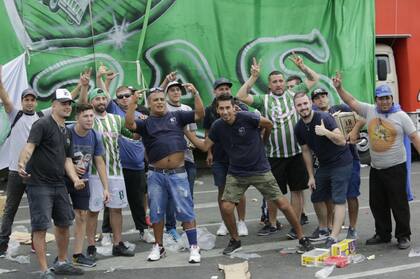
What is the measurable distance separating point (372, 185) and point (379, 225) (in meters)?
0.45

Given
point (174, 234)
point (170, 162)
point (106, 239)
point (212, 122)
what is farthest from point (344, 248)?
point (106, 239)

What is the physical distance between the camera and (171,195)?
6.78 m

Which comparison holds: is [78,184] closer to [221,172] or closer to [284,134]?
[221,172]

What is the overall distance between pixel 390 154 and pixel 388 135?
0.69 ft

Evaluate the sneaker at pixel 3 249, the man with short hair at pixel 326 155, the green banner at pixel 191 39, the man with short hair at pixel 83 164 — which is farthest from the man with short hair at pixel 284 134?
the green banner at pixel 191 39

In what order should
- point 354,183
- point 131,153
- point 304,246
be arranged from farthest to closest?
point 131,153 → point 354,183 → point 304,246

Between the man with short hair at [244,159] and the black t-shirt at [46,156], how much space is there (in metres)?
1.75

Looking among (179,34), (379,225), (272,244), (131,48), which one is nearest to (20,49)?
(131,48)

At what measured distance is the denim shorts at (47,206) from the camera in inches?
232

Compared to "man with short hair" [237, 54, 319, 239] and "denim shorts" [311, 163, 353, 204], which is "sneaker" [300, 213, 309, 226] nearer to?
"man with short hair" [237, 54, 319, 239]

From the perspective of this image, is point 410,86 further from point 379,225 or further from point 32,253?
point 32,253

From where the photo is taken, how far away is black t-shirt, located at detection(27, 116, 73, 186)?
5910 mm

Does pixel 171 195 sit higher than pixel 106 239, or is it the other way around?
pixel 171 195

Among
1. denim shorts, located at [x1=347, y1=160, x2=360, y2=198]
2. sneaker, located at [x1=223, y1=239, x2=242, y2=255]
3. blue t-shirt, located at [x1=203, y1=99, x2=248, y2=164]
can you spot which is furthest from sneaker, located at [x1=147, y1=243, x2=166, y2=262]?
denim shorts, located at [x1=347, y1=160, x2=360, y2=198]
